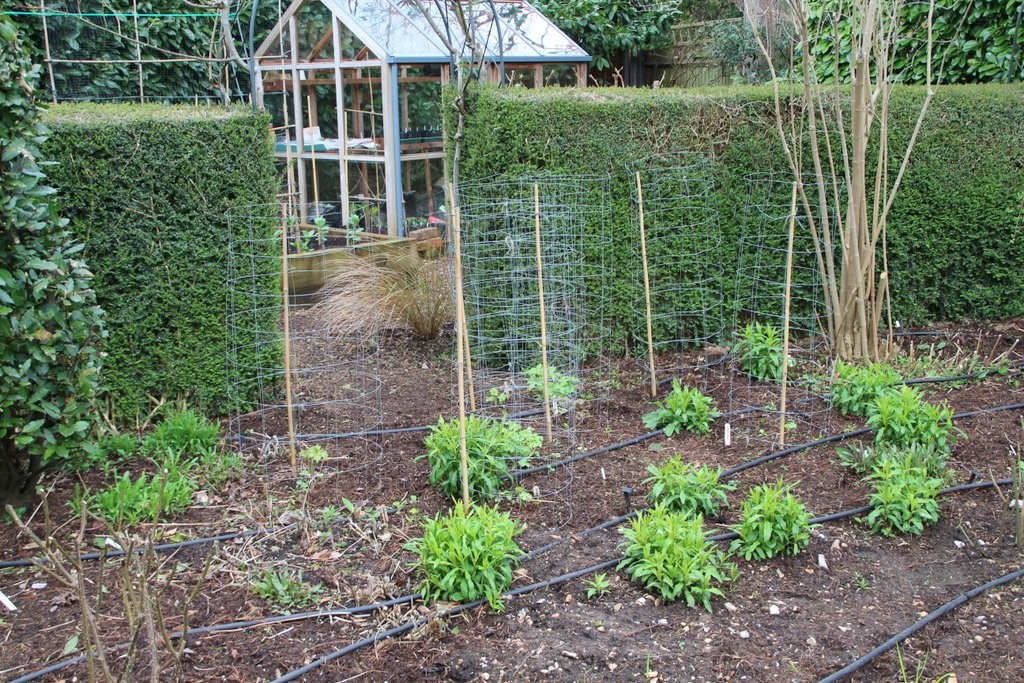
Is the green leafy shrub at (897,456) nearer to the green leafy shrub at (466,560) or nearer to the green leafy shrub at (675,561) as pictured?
the green leafy shrub at (675,561)

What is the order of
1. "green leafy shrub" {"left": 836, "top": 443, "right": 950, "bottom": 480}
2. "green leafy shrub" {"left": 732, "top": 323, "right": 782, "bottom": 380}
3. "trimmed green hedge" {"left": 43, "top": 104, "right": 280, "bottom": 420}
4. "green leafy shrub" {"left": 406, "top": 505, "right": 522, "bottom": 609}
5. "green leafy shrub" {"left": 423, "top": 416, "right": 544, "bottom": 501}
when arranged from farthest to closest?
1. "green leafy shrub" {"left": 732, "top": 323, "right": 782, "bottom": 380}
2. "trimmed green hedge" {"left": 43, "top": 104, "right": 280, "bottom": 420}
3. "green leafy shrub" {"left": 836, "top": 443, "right": 950, "bottom": 480}
4. "green leafy shrub" {"left": 423, "top": 416, "right": 544, "bottom": 501}
5. "green leafy shrub" {"left": 406, "top": 505, "right": 522, "bottom": 609}

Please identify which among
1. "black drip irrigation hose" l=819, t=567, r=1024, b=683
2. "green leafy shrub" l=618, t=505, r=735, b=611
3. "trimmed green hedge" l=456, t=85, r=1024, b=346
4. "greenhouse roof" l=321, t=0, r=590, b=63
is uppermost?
"greenhouse roof" l=321, t=0, r=590, b=63

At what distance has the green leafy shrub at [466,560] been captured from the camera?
3.43 metres

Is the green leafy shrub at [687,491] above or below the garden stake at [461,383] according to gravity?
below

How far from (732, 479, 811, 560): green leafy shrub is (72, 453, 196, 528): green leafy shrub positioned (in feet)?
8.18

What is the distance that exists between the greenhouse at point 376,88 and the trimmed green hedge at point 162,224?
2996mm

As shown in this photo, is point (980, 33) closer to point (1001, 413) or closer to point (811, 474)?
point (1001, 413)

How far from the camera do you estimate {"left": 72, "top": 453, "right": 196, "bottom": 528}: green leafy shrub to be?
401 centimetres

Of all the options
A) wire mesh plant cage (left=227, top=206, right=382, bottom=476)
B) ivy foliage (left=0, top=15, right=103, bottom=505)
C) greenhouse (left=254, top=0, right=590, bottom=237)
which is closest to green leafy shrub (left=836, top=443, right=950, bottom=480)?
wire mesh plant cage (left=227, top=206, right=382, bottom=476)

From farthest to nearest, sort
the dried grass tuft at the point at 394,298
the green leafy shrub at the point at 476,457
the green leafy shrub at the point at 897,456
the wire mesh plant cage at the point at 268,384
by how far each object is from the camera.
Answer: the dried grass tuft at the point at 394,298 → the wire mesh plant cage at the point at 268,384 → the green leafy shrub at the point at 897,456 → the green leafy shrub at the point at 476,457

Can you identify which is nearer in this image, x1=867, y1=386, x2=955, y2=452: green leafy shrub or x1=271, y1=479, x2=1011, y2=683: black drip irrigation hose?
x1=271, y1=479, x2=1011, y2=683: black drip irrigation hose

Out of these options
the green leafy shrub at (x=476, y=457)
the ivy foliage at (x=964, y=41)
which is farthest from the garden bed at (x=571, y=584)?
the ivy foliage at (x=964, y=41)

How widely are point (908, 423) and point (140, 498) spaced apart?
380 centimetres

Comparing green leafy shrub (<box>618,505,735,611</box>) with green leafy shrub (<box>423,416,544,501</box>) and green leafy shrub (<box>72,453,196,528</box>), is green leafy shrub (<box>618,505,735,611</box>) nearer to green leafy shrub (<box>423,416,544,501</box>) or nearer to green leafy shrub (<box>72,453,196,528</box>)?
green leafy shrub (<box>423,416,544,501</box>)
